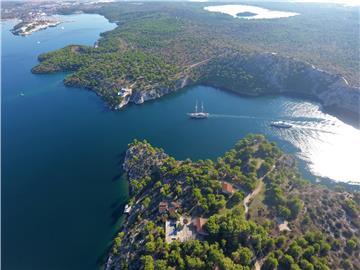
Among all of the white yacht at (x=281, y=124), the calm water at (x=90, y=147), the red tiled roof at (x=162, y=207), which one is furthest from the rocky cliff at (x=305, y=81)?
the red tiled roof at (x=162, y=207)

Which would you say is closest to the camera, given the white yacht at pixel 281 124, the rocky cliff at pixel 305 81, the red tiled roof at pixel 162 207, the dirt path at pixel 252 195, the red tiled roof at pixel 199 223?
the red tiled roof at pixel 199 223

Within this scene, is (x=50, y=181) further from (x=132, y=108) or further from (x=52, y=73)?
(x=52, y=73)

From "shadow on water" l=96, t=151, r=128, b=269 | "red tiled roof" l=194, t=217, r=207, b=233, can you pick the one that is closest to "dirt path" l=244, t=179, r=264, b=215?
"red tiled roof" l=194, t=217, r=207, b=233

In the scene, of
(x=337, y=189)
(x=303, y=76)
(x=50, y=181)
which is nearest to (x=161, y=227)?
(x=50, y=181)

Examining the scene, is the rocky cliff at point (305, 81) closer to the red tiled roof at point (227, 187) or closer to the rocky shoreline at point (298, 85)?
the rocky shoreline at point (298, 85)

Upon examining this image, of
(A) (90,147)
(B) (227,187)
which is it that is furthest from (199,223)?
(A) (90,147)

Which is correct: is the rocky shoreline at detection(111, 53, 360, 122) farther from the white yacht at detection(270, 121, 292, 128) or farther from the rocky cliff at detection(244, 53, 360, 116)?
the white yacht at detection(270, 121, 292, 128)
